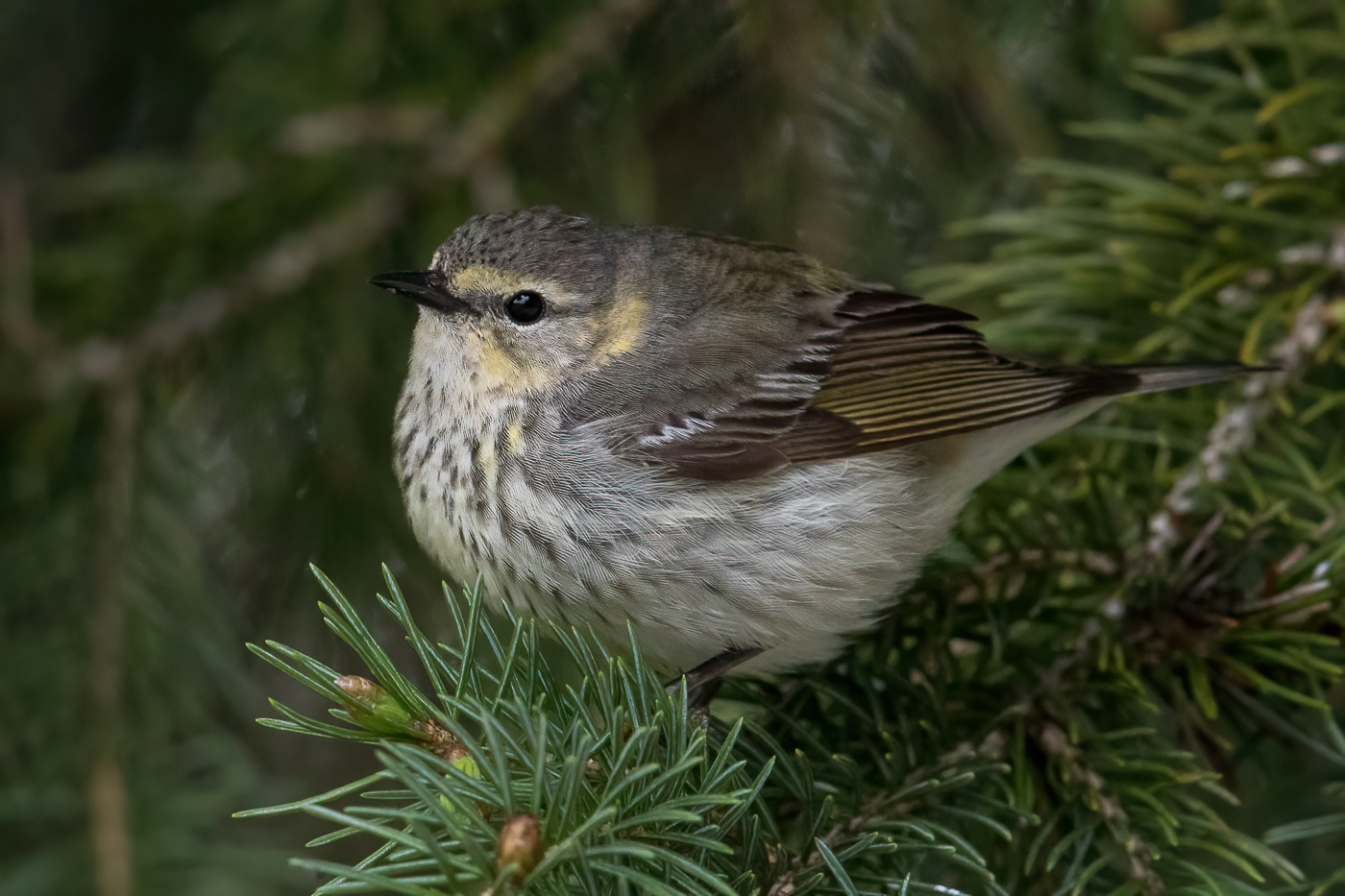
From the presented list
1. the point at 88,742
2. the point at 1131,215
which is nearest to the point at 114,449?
the point at 88,742

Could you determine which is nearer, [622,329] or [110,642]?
[110,642]

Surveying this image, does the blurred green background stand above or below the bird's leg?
above

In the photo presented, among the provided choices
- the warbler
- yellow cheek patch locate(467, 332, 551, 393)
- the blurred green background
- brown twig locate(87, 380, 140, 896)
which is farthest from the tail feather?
brown twig locate(87, 380, 140, 896)

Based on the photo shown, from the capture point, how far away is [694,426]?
2.50 metres

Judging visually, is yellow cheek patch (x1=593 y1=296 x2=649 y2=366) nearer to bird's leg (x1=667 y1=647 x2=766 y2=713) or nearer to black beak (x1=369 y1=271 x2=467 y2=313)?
black beak (x1=369 y1=271 x2=467 y2=313)

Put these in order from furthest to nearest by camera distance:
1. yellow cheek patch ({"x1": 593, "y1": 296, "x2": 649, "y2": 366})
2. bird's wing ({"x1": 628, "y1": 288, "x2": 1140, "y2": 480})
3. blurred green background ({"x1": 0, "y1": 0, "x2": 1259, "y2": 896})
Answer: yellow cheek patch ({"x1": 593, "y1": 296, "x2": 649, "y2": 366}) < blurred green background ({"x1": 0, "y1": 0, "x2": 1259, "y2": 896}) < bird's wing ({"x1": 628, "y1": 288, "x2": 1140, "y2": 480})

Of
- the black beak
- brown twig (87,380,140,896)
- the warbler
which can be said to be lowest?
brown twig (87,380,140,896)

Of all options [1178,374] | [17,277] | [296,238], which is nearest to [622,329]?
[296,238]

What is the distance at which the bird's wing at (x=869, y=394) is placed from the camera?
2436mm

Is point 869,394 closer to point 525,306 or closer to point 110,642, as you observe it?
point 525,306

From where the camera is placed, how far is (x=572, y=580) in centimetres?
223

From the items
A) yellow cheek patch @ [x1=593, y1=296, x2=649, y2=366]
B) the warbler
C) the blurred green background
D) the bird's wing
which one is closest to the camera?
the warbler

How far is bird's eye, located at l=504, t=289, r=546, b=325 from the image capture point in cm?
Result: 263

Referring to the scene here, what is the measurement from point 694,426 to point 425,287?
0.64 m
